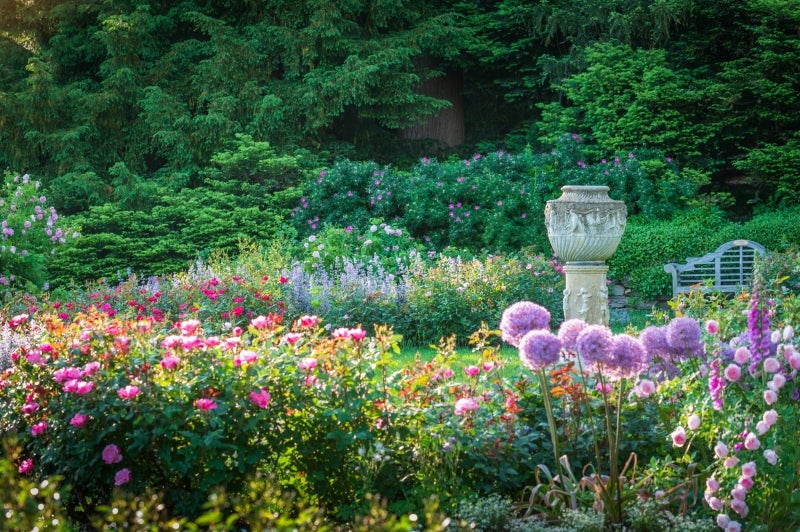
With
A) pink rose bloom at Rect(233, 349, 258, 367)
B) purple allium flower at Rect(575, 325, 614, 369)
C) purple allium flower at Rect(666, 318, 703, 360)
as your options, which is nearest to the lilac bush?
pink rose bloom at Rect(233, 349, 258, 367)

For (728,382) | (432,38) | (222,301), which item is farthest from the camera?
(432,38)

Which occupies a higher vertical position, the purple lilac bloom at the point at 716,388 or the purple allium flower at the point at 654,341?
the purple allium flower at the point at 654,341

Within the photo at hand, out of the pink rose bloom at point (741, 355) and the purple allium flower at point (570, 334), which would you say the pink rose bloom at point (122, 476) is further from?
the pink rose bloom at point (741, 355)

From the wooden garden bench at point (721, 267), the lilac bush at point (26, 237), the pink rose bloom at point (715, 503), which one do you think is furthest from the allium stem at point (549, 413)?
the wooden garden bench at point (721, 267)

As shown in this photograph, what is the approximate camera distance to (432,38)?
14.2 meters

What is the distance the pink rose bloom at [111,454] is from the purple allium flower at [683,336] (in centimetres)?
207

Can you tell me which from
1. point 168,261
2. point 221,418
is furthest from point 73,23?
point 221,418

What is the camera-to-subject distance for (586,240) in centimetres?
597

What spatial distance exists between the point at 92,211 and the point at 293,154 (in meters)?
3.06

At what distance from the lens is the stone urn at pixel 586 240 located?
19.7 ft

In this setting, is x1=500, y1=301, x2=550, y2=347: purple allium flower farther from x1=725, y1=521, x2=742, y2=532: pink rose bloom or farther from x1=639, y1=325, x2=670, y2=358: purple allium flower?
x1=725, y1=521, x2=742, y2=532: pink rose bloom

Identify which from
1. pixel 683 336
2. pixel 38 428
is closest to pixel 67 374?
pixel 38 428

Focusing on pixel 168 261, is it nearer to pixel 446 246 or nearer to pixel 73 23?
pixel 446 246

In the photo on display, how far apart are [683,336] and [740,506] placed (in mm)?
638
